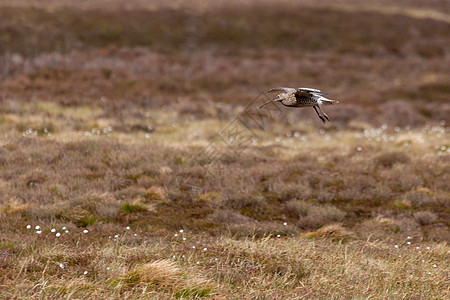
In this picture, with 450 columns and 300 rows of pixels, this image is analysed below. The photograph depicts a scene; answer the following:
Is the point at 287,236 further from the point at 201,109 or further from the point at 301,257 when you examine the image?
the point at 201,109

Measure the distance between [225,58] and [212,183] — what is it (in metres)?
24.0

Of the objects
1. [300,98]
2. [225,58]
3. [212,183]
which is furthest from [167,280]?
[225,58]

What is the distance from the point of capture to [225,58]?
31984mm

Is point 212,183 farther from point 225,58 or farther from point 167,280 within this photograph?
point 225,58

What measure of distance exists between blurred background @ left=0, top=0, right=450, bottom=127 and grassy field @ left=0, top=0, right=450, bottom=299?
21 centimetres

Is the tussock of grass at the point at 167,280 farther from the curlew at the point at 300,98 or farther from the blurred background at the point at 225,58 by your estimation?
the blurred background at the point at 225,58

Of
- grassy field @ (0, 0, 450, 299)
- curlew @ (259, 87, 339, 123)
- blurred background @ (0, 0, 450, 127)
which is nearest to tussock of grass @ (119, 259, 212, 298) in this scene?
grassy field @ (0, 0, 450, 299)

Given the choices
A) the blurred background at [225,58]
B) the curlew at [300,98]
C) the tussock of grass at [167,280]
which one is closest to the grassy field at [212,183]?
the tussock of grass at [167,280]

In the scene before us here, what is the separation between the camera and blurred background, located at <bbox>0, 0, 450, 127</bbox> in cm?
1980

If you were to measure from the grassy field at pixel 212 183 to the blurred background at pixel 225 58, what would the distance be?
0.70 feet

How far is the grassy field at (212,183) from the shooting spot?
479 cm

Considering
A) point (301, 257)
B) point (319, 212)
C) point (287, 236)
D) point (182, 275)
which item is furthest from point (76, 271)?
point (319, 212)

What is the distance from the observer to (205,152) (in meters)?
11.4

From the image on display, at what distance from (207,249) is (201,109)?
13067 mm
